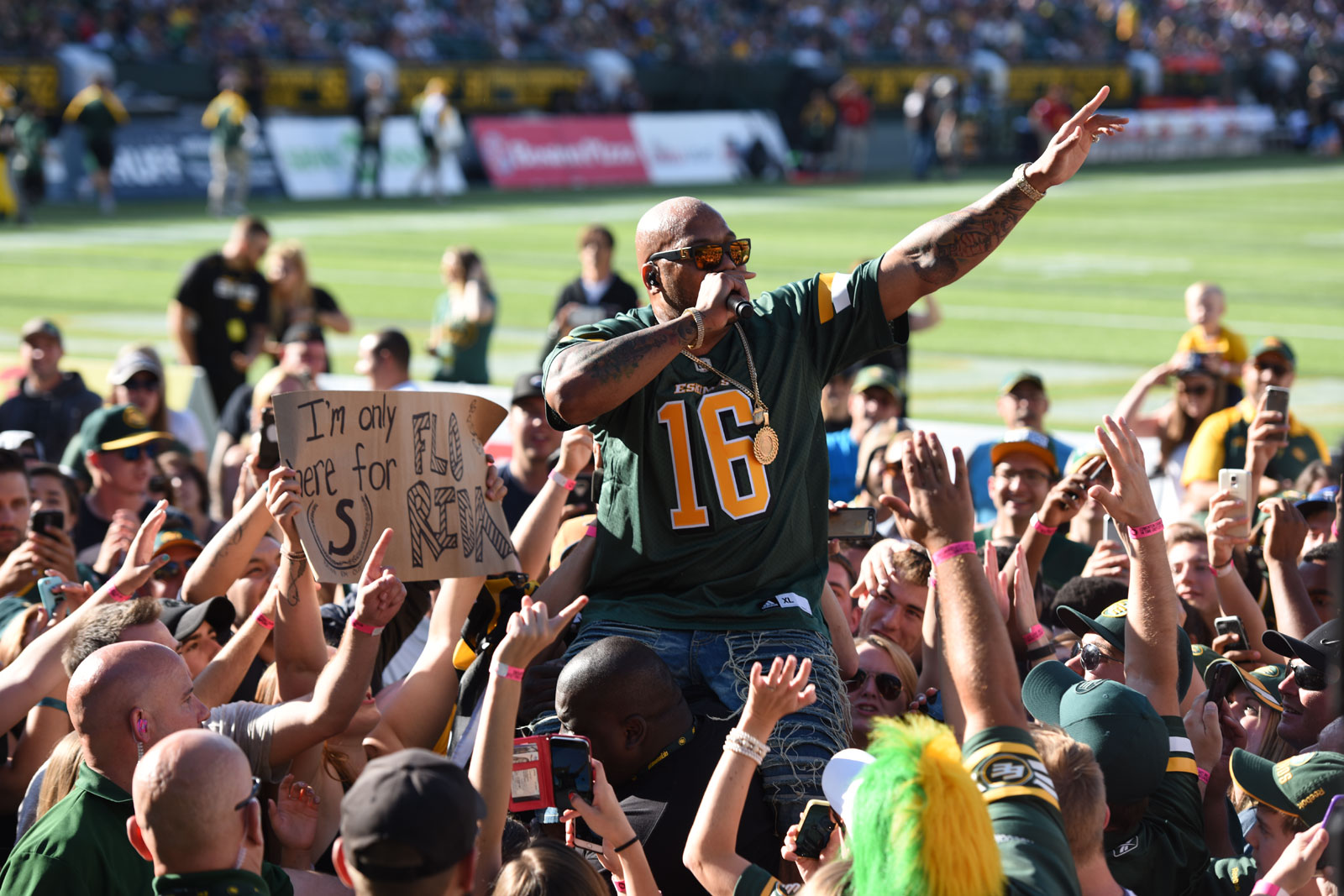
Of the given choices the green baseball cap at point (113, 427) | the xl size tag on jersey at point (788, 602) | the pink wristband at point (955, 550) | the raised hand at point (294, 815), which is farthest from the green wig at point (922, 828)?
the green baseball cap at point (113, 427)

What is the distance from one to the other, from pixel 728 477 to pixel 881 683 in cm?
108

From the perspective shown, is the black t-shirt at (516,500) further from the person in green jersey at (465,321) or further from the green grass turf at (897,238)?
the green grass turf at (897,238)

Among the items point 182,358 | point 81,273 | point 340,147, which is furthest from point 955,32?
point 182,358

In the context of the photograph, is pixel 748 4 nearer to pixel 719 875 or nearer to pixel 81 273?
pixel 81 273

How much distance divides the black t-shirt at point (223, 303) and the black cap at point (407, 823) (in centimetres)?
950

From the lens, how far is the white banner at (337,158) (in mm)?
32531

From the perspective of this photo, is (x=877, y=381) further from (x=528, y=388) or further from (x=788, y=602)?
(x=788, y=602)

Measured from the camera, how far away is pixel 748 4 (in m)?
49.2

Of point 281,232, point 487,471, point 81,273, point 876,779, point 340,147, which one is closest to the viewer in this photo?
point 876,779

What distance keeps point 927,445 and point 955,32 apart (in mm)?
49590

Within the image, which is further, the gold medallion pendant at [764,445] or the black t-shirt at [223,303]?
the black t-shirt at [223,303]

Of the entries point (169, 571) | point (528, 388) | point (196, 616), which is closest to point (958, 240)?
point (196, 616)

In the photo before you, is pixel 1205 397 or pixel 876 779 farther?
pixel 1205 397

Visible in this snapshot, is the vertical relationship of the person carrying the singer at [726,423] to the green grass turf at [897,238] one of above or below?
above
